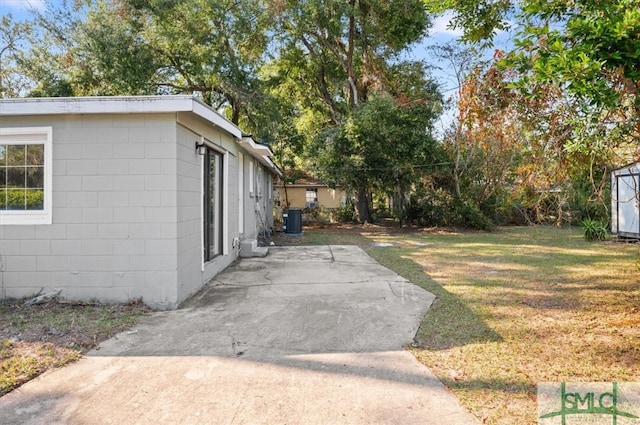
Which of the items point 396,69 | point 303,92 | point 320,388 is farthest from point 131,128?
point 303,92

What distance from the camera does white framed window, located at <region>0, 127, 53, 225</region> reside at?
501 centimetres

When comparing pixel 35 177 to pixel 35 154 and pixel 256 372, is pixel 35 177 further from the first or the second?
pixel 256 372

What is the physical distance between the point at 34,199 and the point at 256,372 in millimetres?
3908

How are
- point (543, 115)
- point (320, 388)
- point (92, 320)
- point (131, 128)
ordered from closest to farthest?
point (320, 388) → point (92, 320) → point (131, 128) → point (543, 115)

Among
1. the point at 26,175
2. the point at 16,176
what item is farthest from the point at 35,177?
the point at 16,176

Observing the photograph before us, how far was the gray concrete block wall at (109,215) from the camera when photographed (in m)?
4.99

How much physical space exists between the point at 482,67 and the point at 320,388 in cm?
514

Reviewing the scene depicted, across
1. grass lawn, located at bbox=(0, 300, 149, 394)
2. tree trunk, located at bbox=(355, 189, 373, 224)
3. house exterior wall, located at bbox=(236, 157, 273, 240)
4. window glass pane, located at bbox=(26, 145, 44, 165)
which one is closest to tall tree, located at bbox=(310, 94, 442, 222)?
tree trunk, located at bbox=(355, 189, 373, 224)

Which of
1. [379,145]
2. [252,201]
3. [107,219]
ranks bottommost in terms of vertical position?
[107,219]

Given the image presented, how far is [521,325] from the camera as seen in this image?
174 inches

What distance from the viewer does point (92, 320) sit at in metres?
4.40

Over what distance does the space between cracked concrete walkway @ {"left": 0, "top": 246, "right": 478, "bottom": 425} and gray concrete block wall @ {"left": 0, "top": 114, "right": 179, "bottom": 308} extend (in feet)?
2.61

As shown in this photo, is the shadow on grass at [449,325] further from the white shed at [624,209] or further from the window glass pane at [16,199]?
the white shed at [624,209]

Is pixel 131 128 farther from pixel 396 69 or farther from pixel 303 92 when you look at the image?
pixel 303 92
